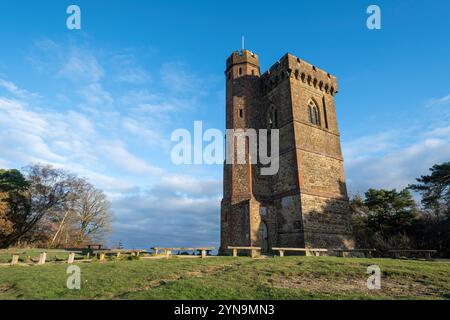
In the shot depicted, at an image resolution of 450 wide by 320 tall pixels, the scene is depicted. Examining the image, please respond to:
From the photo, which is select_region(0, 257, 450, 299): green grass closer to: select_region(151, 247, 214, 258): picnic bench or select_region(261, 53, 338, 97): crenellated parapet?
select_region(151, 247, 214, 258): picnic bench

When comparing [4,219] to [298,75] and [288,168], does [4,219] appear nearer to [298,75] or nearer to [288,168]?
[288,168]

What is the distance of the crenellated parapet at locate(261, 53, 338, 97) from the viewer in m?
23.8

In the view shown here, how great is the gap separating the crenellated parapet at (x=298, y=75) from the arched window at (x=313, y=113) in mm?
1715

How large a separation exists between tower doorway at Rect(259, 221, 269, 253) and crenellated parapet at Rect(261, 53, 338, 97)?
481 inches

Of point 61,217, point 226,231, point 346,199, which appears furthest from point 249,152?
point 61,217

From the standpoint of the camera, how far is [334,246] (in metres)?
20.4

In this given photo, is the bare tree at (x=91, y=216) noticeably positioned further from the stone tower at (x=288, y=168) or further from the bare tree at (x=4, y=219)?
the stone tower at (x=288, y=168)

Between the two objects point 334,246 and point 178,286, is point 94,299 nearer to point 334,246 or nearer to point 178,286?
point 178,286

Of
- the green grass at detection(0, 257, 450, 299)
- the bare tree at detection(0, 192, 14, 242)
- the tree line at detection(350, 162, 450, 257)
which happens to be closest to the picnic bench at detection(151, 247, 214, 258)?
the green grass at detection(0, 257, 450, 299)

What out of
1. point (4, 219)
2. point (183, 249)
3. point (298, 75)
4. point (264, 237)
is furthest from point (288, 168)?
point (4, 219)

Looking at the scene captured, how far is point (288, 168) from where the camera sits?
2172cm

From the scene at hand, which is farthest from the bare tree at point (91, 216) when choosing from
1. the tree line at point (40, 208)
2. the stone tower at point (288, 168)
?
the stone tower at point (288, 168)

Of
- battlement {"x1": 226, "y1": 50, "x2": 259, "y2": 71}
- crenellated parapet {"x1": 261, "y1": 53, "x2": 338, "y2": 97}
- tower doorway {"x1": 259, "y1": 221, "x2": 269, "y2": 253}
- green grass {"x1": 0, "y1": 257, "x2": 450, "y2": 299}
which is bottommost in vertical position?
green grass {"x1": 0, "y1": 257, "x2": 450, "y2": 299}

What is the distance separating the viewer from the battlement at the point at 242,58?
86.2 ft
